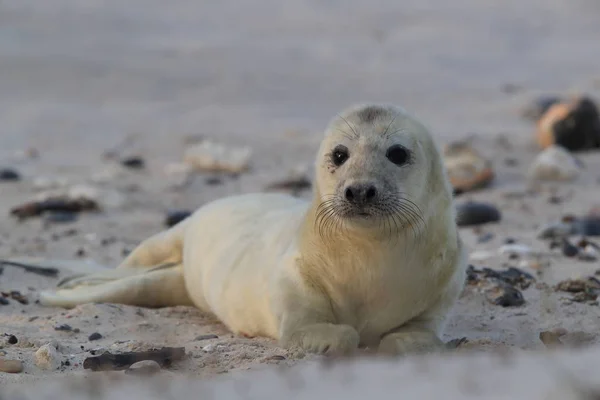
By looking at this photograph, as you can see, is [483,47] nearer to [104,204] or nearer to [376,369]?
[104,204]

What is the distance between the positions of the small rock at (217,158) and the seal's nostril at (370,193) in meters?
4.76

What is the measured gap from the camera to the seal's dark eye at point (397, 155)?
3539 millimetres

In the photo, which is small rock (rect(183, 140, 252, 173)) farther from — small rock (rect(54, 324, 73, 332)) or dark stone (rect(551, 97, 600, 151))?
small rock (rect(54, 324, 73, 332))

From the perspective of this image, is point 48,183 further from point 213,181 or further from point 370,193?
point 370,193

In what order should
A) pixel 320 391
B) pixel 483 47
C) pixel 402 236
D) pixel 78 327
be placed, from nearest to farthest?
pixel 320 391 → pixel 402 236 → pixel 78 327 → pixel 483 47

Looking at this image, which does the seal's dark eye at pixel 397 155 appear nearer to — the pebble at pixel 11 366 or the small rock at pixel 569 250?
the pebble at pixel 11 366

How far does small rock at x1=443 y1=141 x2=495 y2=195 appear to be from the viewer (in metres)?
7.29

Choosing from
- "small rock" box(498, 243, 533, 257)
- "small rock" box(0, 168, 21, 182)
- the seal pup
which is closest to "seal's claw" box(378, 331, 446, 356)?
the seal pup

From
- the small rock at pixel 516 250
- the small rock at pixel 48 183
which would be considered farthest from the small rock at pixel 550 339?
the small rock at pixel 48 183

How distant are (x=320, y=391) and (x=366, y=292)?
78.8 inches

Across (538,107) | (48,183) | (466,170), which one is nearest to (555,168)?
(466,170)

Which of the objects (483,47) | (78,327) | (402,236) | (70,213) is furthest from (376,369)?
(483,47)

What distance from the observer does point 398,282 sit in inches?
142

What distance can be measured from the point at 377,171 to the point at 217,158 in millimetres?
4753
